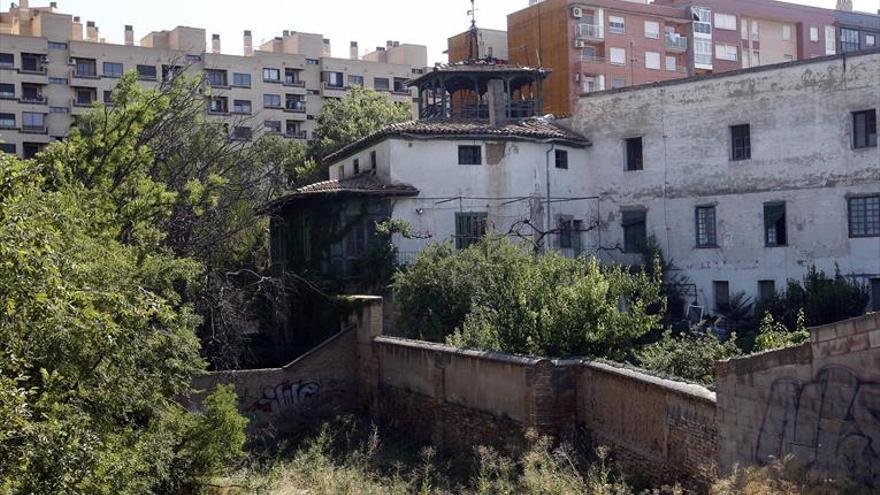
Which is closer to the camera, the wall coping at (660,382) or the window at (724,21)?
the wall coping at (660,382)

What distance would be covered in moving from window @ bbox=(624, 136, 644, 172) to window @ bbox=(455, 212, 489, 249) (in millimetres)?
5313

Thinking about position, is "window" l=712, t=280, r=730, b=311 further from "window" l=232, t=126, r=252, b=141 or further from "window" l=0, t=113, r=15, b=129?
"window" l=0, t=113, r=15, b=129

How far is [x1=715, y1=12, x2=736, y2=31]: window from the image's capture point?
61656 mm

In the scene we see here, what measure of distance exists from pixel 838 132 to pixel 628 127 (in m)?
6.90

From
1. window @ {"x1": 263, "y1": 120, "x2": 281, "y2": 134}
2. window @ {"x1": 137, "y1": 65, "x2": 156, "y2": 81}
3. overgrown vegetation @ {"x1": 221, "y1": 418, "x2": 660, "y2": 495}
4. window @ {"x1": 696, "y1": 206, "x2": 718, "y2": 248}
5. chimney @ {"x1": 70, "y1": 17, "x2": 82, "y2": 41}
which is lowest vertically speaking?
overgrown vegetation @ {"x1": 221, "y1": 418, "x2": 660, "y2": 495}

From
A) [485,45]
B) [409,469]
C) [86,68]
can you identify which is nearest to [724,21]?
[485,45]

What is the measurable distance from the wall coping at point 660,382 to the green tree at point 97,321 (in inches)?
265

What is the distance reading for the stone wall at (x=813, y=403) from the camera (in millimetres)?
12344

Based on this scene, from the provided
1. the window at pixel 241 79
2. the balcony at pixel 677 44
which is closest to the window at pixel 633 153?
the balcony at pixel 677 44

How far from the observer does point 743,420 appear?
44.7 ft

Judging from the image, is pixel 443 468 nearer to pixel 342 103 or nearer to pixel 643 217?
pixel 643 217

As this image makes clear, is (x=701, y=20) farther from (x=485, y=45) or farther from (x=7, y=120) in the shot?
(x=7, y=120)

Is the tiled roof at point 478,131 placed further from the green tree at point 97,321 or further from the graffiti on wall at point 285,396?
the graffiti on wall at point 285,396

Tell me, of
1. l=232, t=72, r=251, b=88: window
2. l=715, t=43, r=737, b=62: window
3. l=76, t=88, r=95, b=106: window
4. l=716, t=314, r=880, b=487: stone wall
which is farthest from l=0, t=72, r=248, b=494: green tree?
l=715, t=43, r=737, b=62: window
